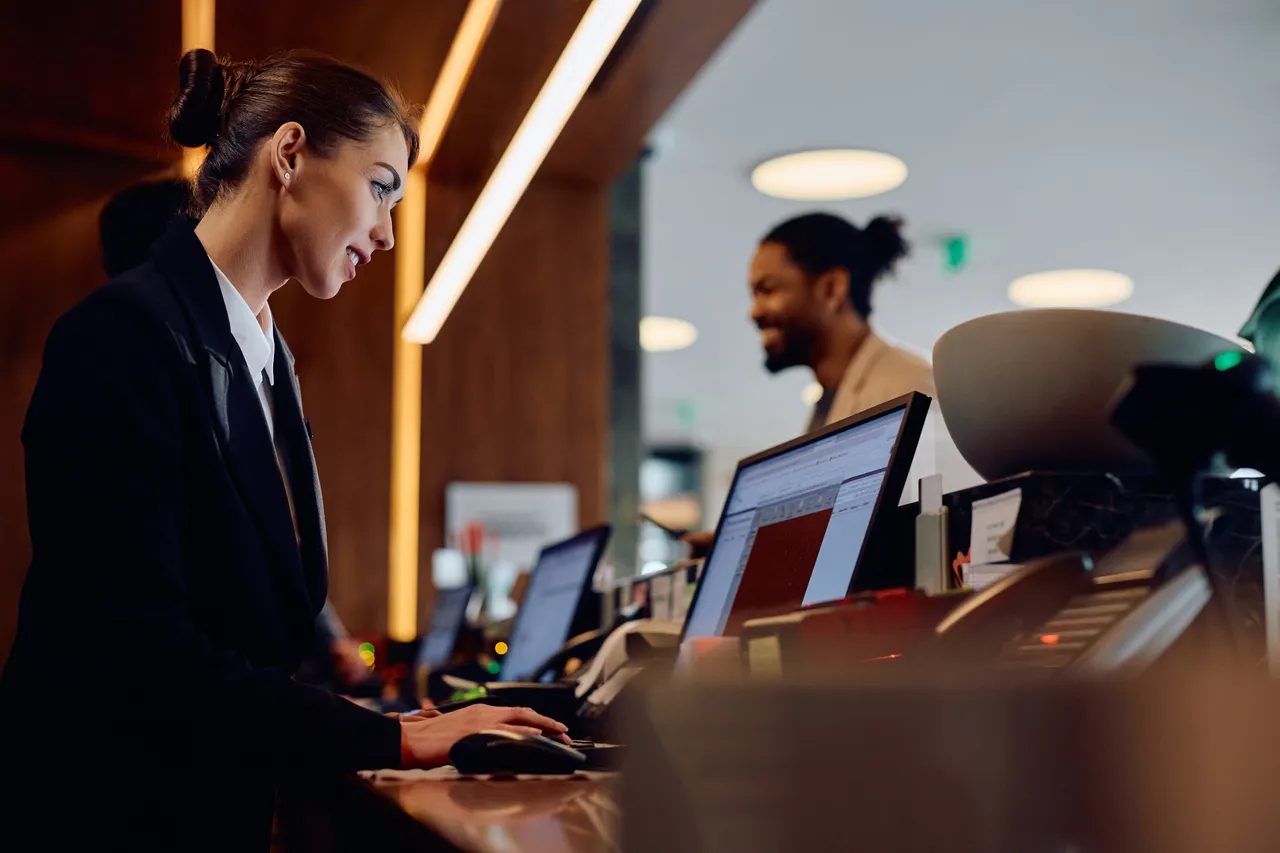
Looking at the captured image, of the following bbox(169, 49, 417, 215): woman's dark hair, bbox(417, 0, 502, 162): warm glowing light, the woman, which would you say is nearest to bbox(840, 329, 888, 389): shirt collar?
bbox(417, 0, 502, 162): warm glowing light

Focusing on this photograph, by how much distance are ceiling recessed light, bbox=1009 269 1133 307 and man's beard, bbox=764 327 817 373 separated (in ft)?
12.5

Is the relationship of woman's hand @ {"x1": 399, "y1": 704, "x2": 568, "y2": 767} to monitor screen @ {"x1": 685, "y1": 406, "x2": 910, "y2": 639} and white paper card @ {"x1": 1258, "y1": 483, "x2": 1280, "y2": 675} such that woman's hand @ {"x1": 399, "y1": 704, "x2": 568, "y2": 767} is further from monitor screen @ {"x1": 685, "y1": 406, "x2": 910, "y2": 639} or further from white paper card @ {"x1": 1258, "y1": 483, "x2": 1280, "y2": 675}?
white paper card @ {"x1": 1258, "y1": 483, "x2": 1280, "y2": 675}

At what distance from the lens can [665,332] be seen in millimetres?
8141

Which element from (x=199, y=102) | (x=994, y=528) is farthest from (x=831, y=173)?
(x=994, y=528)

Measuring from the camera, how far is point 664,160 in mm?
5664

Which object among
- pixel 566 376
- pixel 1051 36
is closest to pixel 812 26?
pixel 1051 36

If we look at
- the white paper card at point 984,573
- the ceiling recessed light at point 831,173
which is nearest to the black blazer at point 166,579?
the white paper card at point 984,573

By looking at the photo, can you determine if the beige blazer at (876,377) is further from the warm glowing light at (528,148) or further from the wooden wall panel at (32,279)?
the wooden wall panel at (32,279)

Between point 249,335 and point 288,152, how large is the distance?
223 millimetres

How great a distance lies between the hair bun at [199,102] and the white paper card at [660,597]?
43.3 inches

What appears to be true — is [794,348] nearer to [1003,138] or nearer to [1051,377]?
[1051,377]

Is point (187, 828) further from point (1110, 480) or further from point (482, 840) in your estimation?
point (1110, 480)

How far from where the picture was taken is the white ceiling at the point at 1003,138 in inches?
173

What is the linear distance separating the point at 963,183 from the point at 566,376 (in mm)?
2463
